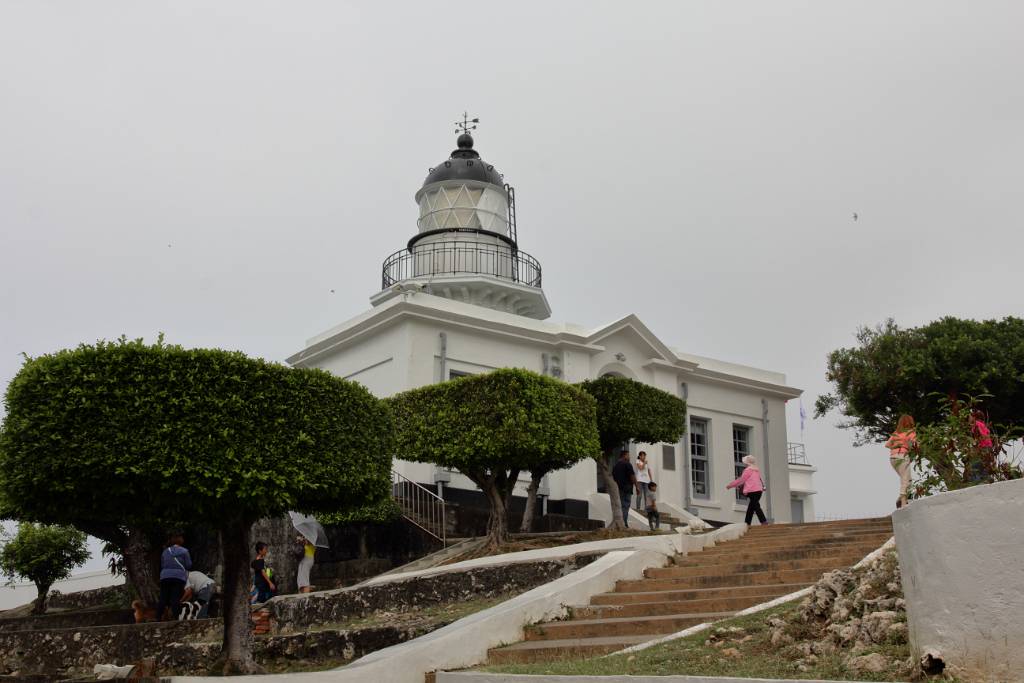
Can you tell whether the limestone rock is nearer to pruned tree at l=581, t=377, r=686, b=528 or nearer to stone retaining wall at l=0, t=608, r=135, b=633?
pruned tree at l=581, t=377, r=686, b=528

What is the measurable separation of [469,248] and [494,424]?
12416mm

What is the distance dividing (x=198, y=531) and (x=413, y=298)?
6.67m

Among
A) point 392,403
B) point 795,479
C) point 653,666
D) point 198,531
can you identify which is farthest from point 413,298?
point 795,479

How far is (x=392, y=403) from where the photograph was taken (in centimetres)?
1773

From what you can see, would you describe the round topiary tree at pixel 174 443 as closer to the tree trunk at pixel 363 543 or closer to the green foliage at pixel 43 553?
the tree trunk at pixel 363 543

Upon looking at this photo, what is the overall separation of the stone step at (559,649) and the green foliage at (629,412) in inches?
383

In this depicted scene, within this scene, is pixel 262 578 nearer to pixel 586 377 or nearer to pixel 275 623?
pixel 275 623

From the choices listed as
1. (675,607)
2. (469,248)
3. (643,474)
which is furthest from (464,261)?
(675,607)

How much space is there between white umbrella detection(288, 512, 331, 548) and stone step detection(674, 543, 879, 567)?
7.07 metres

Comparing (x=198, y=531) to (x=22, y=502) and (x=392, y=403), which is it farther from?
(x=22, y=502)

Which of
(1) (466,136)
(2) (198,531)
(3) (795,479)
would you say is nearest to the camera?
(2) (198,531)

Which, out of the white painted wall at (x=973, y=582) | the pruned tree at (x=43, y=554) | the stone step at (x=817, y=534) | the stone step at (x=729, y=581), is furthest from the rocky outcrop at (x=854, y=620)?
the pruned tree at (x=43, y=554)

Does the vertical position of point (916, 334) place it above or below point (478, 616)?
above

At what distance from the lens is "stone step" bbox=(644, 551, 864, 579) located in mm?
11711
